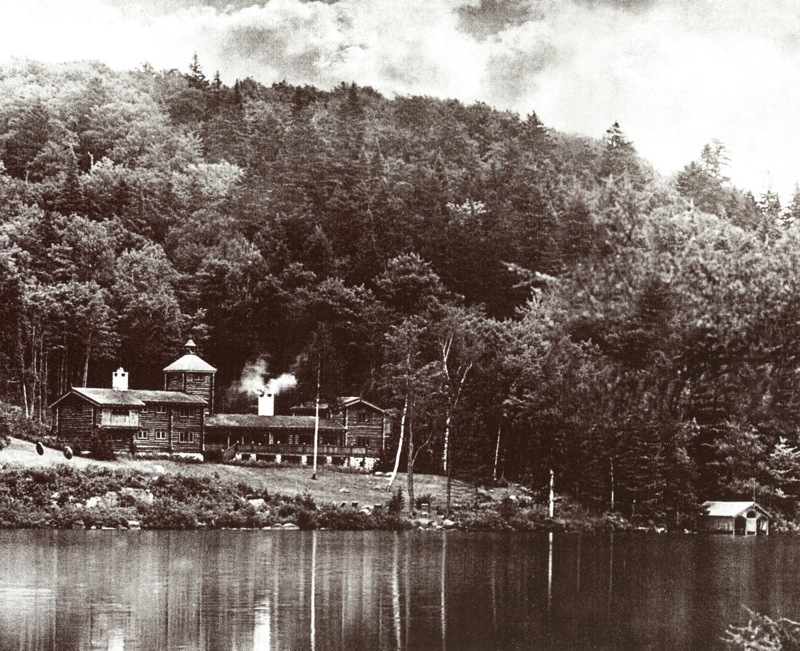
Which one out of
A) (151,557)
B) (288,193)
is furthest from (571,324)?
(288,193)

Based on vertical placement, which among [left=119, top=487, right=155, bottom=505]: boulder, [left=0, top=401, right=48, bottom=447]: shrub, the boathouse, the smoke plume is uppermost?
the smoke plume

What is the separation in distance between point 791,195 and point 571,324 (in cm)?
7195

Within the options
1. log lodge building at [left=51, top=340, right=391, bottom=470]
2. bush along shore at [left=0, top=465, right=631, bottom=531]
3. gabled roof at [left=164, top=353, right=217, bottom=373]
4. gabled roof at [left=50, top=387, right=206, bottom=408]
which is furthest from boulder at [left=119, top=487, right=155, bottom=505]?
gabled roof at [left=164, top=353, right=217, bottom=373]

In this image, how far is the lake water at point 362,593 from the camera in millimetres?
20047

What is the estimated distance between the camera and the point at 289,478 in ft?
178

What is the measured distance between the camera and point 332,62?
67.3m

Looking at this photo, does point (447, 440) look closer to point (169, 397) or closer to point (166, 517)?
point (169, 397)

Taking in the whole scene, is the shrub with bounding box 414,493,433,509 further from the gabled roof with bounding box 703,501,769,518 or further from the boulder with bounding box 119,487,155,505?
the gabled roof with bounding box 703,501,769,518

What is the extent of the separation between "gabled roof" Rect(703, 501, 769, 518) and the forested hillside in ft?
3.50

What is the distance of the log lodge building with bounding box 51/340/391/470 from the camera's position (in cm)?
5647

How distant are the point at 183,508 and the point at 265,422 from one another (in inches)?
604

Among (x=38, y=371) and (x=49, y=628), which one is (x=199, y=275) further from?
(x=49, y=628)

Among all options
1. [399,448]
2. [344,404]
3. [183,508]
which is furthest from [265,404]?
[183,508]

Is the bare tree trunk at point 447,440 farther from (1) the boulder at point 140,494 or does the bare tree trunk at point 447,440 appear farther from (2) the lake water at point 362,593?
(2) the lake water at point 362,593
